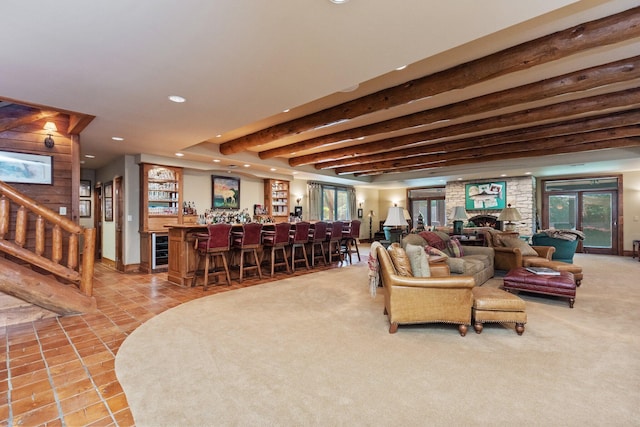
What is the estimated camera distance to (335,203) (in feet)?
39.5

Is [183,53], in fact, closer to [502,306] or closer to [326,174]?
[502,306]

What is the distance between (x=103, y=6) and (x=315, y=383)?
2.86m

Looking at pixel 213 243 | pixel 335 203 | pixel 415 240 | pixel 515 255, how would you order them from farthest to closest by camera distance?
pixel 335 203, pixel 515 255, pixel 213 243, pixel 415 240

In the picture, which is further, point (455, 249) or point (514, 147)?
point (514, 147)

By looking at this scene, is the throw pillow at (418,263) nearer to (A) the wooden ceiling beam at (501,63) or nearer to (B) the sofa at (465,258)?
(B) the sofa at (465,258)

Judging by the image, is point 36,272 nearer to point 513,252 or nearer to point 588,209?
point 513,252

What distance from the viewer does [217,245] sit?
5066 millimetres

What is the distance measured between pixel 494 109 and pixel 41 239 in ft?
19.5

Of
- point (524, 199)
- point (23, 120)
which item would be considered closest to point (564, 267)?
point (524, 199)

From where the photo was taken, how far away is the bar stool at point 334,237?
714 centimetres

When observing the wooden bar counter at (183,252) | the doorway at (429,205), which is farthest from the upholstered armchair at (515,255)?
the doorway at (429,205)

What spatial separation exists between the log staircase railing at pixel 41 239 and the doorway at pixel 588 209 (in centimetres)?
1243

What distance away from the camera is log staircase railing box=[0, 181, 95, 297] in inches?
136

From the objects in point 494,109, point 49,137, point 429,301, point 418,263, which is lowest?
point 429,301
